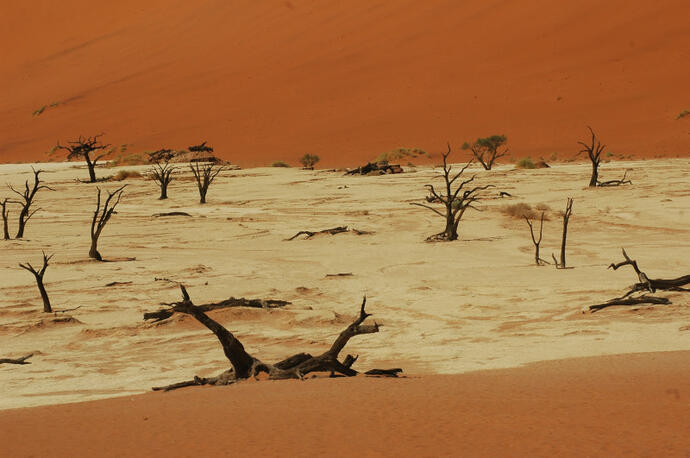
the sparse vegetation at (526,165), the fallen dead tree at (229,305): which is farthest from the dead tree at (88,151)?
the fallen dead tree at (229,305)

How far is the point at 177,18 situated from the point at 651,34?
39993 millimetres

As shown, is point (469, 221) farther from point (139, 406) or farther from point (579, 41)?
point (579, 41)

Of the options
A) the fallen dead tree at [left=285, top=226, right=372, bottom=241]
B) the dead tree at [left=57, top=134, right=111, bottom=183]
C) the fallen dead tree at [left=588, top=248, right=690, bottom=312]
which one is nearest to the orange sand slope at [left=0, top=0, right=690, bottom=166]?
the dead tree at [left=57, top=134, right=111, bottom=183]

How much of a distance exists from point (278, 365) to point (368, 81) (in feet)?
158

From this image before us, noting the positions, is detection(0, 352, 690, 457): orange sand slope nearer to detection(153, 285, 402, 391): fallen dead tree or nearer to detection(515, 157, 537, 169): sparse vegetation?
detection(153, 285, 402, 391): fallen dead tree

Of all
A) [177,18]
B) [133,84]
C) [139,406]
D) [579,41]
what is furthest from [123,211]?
[177,18]

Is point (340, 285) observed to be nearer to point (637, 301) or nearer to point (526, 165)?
point (637, 301)

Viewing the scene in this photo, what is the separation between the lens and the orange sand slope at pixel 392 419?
419cm

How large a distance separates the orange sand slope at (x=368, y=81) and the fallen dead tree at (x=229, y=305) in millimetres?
30306

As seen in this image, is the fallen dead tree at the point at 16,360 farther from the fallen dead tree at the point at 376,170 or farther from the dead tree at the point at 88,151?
the fallen dead tree at the point at 376,170

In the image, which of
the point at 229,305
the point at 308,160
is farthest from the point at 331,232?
the point at 308,160

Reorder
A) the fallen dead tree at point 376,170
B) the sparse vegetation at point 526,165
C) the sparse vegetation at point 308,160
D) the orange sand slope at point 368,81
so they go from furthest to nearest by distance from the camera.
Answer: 1. the orange sand slope at point 368,81
2. the sparse vegetation at point 308,160
3. the sparse vegetation at point 526,165
4. the fallen dead tree at point 376,170

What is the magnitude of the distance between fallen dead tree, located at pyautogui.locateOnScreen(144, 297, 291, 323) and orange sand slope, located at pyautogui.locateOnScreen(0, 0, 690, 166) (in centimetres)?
3031

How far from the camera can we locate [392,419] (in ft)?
15.4
